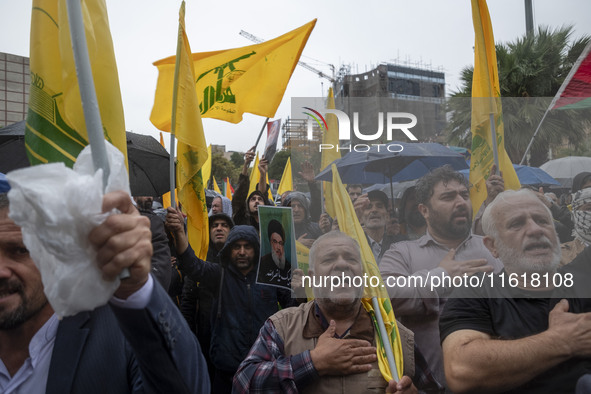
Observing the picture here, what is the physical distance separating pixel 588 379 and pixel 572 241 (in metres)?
0.65

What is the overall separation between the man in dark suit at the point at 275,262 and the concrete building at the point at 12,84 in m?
16.2

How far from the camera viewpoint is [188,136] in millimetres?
2977

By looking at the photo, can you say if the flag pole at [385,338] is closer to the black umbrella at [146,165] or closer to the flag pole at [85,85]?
the flag pole at [85,85]

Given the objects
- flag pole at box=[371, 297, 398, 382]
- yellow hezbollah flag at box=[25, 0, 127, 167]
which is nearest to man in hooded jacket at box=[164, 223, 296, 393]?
flag pole at box=[371, 297, 398, 382]

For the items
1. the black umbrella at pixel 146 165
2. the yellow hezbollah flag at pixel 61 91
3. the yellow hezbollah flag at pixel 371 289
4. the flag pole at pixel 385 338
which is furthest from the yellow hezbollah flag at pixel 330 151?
the black umbrella at pixel 146 165

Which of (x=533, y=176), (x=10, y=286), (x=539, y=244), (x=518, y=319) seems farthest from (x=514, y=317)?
(x=10, y=286)

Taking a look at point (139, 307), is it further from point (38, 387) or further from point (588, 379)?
point (588, 379)

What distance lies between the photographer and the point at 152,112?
3852 millimetres

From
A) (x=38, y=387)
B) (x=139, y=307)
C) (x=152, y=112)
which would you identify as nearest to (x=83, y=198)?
(x=139, y=307)

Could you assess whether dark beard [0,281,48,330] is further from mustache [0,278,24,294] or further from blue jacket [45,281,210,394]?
blue jacket [45,281,210,394]

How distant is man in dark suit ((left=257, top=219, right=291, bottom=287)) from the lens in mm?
2832

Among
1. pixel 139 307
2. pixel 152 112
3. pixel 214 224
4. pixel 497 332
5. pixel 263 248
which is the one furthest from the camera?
pixel 214 224

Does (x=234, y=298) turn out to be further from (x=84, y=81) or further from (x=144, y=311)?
(x=84, y=81)

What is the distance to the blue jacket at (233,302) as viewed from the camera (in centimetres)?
301
